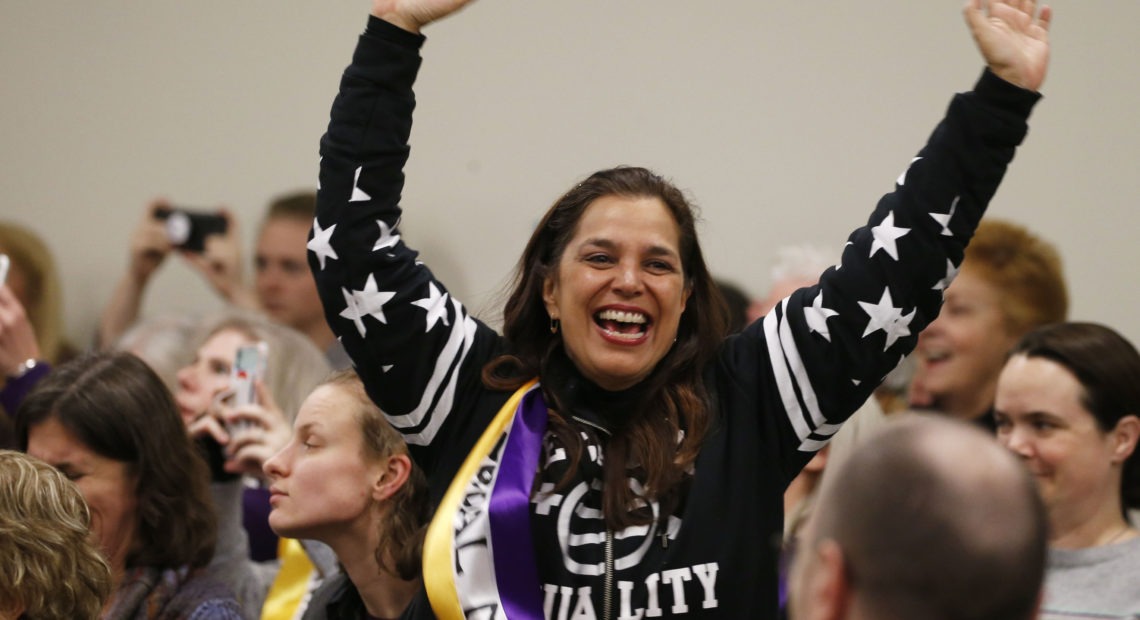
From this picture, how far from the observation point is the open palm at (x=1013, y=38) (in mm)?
1969

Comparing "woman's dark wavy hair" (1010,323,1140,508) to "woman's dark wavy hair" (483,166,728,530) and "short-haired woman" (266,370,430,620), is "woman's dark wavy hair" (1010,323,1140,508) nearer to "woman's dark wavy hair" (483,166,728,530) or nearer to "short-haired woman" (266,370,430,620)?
"woman's dark wavy hair" (483,166,728,530)

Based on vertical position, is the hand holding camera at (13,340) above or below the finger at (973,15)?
below

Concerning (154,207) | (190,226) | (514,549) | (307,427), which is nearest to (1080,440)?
(514,549)

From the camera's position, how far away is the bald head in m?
1.18

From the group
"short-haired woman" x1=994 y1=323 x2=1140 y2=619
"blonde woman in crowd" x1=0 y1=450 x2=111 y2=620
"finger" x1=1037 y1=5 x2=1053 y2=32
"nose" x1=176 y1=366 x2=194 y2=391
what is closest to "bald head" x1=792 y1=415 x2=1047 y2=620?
"finger" x1=1037 y1=5 x2=1053 y2=32

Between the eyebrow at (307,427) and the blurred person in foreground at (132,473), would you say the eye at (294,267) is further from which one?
the eyebrow at (307,427)

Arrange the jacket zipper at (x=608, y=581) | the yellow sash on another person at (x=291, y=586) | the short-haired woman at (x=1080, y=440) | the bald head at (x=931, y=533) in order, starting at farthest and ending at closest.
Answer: the yellow sash on another person at (x=291, y=586) → the short-haired woman at (x=1080, y=440) → the jacket zipper at (x=608, y=581) → the bald head at (x=931, y=533)

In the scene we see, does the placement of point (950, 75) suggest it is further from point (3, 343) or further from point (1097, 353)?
point (3, 343)

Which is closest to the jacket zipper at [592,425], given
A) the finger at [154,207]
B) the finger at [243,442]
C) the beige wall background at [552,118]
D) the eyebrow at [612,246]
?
the eyebrow at [612,246]

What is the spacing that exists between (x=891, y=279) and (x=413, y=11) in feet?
2.36

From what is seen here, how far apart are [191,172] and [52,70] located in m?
0.65

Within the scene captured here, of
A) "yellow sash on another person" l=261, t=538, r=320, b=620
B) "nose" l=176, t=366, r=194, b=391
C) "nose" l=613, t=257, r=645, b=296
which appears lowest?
"yellow sash on another person" l=261, t=538, r=320, b=620

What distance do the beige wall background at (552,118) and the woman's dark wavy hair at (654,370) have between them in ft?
4.70

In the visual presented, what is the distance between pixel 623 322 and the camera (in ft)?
6.98
